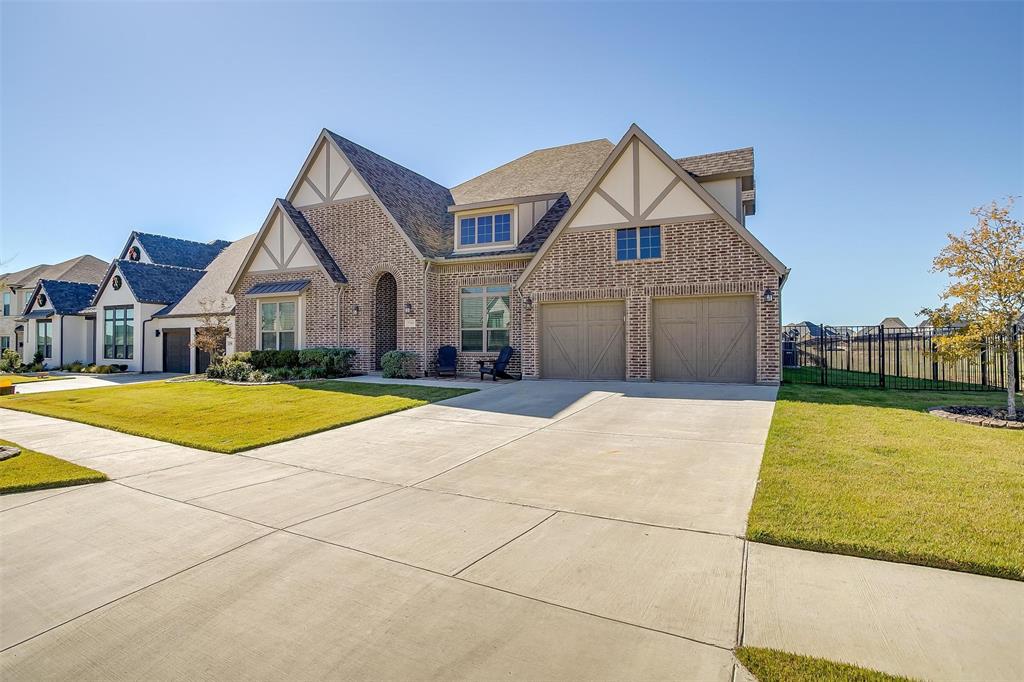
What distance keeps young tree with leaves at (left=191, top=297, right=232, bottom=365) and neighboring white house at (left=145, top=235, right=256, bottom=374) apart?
5 cm

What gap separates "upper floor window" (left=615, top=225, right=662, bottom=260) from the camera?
47.4 ft

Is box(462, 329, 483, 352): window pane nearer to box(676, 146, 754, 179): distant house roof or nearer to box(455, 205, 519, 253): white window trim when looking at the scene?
box(455, 205, 519, 253): white window trim

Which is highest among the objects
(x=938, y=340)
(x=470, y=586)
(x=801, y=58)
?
(x=801, y=58)

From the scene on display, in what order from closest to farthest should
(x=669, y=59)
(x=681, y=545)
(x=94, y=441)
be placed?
(x=681, y=545), (x=94, y=441), (x=669, y=59)

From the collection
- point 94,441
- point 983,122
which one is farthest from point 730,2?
point 94,441

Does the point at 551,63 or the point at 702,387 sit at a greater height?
the point at 551,63

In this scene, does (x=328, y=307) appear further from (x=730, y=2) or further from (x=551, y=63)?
(x=730, y=2)

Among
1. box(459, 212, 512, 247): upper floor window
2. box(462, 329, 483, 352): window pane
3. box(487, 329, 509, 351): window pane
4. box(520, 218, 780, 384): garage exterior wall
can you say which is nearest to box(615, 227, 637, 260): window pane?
box(520, 218, 780, 384): garage exterior wall

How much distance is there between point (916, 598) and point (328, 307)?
19.1 metres

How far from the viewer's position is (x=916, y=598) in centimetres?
322

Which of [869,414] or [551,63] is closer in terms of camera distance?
[869,414]

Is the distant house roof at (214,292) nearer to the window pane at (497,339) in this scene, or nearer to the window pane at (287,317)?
the window pane at (287,317)

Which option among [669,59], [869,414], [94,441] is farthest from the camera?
[669,59]

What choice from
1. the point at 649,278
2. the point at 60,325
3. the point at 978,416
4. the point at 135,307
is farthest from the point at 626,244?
the point at 60,325
